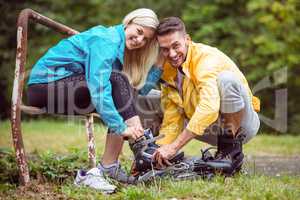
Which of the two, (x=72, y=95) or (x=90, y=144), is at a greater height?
(x=72, y=95)

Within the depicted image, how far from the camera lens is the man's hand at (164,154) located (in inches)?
160

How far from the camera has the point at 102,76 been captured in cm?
400

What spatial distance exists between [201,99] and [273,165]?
1.94 m

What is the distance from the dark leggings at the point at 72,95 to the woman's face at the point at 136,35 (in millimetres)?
246

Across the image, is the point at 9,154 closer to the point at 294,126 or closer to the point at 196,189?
the point at 196,189

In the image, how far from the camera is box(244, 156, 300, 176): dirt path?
16.6 ft

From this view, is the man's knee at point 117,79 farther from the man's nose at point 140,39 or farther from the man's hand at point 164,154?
the man's hand at point 164,154

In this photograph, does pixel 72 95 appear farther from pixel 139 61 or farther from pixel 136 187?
pixel 136 187

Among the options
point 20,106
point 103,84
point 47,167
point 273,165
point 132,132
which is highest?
point 103,84

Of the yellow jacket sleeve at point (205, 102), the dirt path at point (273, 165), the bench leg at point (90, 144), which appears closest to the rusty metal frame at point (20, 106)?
the bench leg at point (90, 144)

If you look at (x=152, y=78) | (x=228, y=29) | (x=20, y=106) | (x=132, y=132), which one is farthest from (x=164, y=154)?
(x=228, y=29)

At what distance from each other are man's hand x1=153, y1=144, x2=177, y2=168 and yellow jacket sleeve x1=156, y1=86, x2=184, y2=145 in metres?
0.37

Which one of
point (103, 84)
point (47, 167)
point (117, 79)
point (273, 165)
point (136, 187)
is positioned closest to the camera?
point (136, 187)

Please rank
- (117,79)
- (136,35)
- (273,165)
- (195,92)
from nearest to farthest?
1. (117,79)
2. (136,35)
3. (195,92)
4. (273,165)
